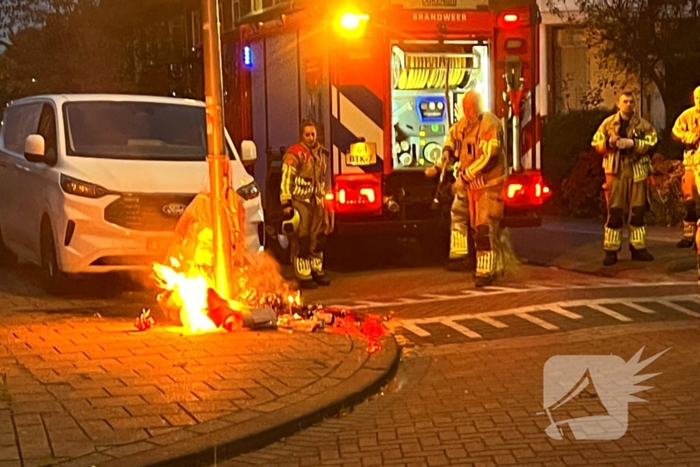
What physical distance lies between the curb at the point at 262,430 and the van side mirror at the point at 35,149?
4.62 meters

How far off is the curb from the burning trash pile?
116 centimetres

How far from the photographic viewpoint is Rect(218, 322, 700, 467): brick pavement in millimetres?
5695

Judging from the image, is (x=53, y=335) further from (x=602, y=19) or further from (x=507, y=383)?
(x=602, y=19)

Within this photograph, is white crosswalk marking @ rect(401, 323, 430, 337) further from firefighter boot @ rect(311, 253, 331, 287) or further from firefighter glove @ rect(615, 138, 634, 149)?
firefighter glove @ rect(615, 138, 634, 149)

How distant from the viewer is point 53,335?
8.54 metres

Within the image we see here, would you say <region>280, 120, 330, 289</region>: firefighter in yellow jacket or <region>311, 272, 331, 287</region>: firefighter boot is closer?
<region>280, 120, 330, 289</region>: firefighter in yellow jacket

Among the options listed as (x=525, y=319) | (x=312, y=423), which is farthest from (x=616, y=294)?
(x=312, y=423)

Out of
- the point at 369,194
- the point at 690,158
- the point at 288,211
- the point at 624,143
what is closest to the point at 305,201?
the point at 288,211

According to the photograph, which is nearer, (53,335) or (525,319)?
(53,335)

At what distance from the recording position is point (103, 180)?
10.3 m

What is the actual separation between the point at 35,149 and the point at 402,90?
12.9 feet

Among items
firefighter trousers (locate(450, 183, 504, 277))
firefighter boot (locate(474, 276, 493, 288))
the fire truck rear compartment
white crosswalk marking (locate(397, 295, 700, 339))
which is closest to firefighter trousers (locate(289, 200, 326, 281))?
the fire truck rear compartment

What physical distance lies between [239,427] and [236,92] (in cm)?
889

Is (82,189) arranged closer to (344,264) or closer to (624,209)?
(344,264)
